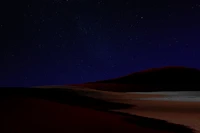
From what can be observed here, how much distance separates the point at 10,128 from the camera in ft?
16.9

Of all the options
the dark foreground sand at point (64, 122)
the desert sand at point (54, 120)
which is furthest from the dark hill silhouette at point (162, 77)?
the dark foreground sand at point (64, 122)

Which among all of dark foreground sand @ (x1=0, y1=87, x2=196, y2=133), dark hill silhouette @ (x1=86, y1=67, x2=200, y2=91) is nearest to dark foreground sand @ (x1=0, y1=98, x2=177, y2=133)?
dark foreground sand @ (x1=0, y1=87, x2=196, y2=133)

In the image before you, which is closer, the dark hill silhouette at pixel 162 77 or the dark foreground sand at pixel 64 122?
the dark foreground sand at pixel 64 122

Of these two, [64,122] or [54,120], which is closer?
[64,122]

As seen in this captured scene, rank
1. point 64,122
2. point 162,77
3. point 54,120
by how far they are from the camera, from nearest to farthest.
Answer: point 64,122 < point 54,120 < point 162,77

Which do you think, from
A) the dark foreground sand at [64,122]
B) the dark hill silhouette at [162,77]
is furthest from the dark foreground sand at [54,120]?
the dark hill silhouette at [162,77]

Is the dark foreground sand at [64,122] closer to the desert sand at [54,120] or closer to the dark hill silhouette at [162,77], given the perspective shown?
the desert sand at [54,120]

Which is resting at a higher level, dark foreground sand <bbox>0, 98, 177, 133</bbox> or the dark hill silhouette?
the dark hill silhouette

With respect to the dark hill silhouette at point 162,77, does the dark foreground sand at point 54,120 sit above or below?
below

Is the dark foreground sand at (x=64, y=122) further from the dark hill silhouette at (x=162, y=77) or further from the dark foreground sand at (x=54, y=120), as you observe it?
the dark hill silhouette at (x=162, y=77)

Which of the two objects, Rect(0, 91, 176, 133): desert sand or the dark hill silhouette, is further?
the dark hill silhouette

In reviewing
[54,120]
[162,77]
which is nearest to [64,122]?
[54,120]

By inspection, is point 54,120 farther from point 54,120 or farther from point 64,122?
point 64,122

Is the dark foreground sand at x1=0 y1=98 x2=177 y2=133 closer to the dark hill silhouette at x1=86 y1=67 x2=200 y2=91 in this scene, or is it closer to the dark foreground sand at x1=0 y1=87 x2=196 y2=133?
the dark foreground sand at x1=0 y1=87 x2=196 y2=133
